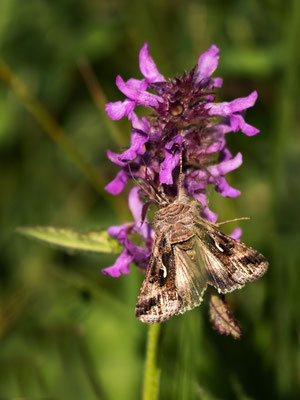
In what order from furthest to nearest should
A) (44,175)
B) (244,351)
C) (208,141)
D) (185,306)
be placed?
1. (44,175)
2. (244,351)
3. (208,141)
4. (185,306)

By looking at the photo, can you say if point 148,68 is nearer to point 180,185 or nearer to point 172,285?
point 180,185

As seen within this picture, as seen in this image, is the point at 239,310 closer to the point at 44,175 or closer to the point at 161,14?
the point at 44,175

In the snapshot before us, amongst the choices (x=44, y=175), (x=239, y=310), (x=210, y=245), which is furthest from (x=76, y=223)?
(x=210, y=245)

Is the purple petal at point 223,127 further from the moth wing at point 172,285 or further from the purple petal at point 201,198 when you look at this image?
the moth wing at point 172,285

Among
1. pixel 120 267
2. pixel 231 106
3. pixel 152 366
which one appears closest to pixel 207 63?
pixel 231 106

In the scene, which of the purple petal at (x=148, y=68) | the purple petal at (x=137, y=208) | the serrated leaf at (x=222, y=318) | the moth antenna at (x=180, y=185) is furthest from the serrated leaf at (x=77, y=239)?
the purple petal at (x=148, y=68)

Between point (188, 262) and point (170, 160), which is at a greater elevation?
point (170, 160)

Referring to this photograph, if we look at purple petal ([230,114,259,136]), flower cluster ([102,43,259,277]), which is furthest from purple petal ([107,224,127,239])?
purple petal ([230,114,259,136])
